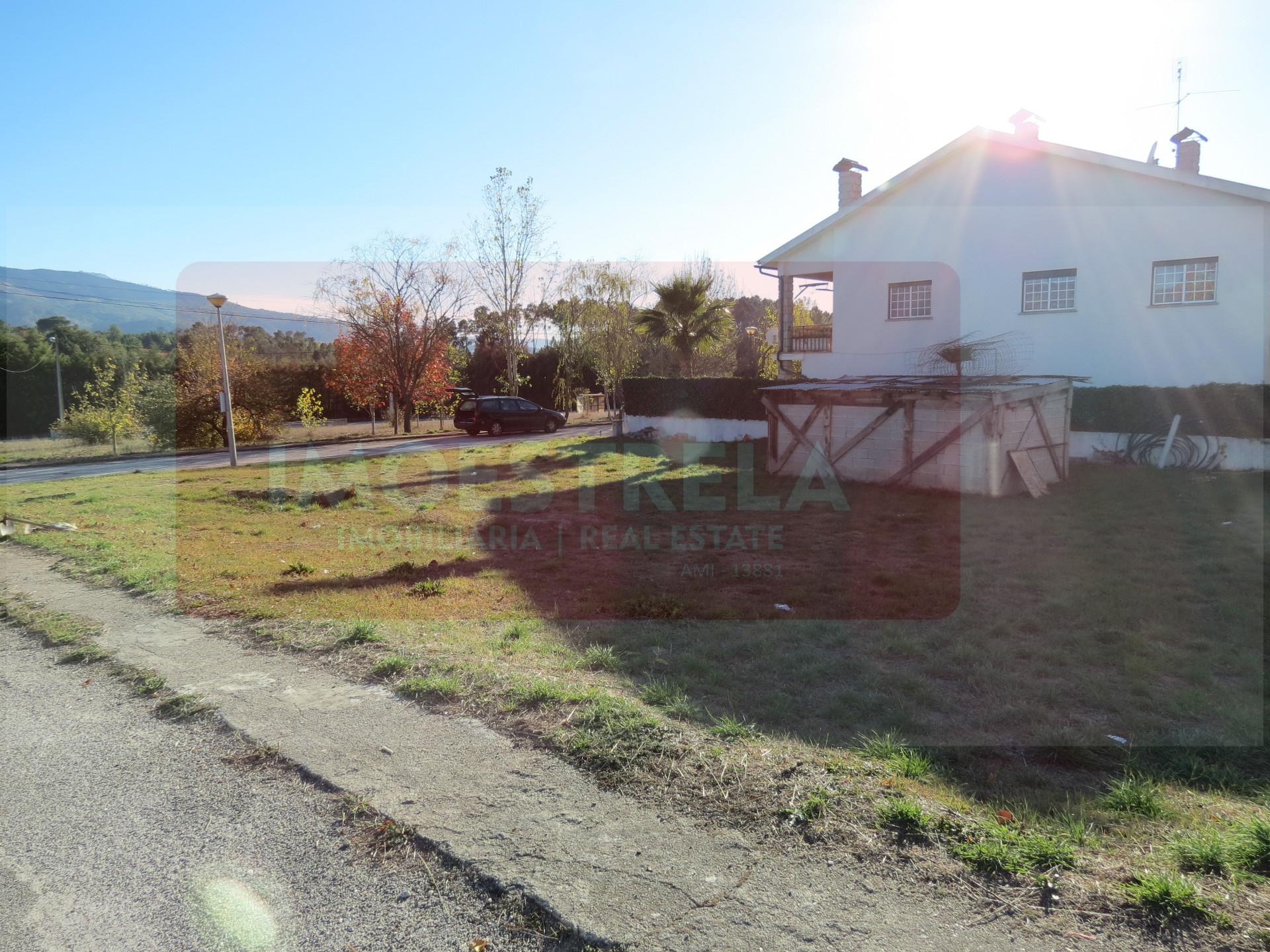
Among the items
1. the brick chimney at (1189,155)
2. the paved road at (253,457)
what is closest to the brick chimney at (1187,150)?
the brick chimney at (1189,155)

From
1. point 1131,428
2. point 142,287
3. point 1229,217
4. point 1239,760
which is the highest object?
point 142,287

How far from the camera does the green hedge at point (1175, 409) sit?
13836 millimetres

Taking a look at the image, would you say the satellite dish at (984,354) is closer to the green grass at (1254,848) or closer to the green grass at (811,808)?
the green grass at (1254,848)

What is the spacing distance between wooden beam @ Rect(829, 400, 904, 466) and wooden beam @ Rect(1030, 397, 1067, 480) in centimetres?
219

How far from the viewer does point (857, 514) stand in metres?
11.4

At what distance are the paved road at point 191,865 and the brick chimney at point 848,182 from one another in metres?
21.6

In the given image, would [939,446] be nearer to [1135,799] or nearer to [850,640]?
[850,640]

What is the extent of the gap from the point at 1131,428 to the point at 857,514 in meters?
7.67

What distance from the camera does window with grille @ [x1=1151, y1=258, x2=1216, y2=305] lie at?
15.2 meters

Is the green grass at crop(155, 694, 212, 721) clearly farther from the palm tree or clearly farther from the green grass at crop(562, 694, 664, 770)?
the palm tree

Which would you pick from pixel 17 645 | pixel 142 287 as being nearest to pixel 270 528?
pixel 17 645

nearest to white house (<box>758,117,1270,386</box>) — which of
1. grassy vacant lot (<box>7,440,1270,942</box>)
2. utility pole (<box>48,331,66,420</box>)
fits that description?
grassy vacant lot (<box>7,440,1270,942</box>)

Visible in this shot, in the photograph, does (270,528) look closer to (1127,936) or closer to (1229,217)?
(1127,936)

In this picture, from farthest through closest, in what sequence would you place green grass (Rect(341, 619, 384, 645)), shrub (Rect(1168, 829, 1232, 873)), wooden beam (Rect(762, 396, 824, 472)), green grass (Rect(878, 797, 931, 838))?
wooden beam (Rect(762, 396, 824, 472)) < green grass (Rect(341, 619, 384, 645)) < green grass (Rect(878, 797, 931, 838)) < shrub (Rect(1168, 829, 1232, 873))
